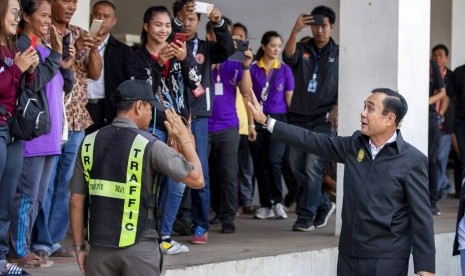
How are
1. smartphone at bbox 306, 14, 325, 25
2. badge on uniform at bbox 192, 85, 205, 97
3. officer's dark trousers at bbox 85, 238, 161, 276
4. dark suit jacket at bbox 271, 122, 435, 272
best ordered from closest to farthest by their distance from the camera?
officer's dark trousers at bbox 85, 238, 161, 276, dark suit jacket at bbox 271, 122, 435, 272, badge on uniform at bbox 192, 85, 205, 97, smartphone at bbox 306, 14, 325, 25

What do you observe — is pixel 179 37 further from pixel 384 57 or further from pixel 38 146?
pixel 384 57

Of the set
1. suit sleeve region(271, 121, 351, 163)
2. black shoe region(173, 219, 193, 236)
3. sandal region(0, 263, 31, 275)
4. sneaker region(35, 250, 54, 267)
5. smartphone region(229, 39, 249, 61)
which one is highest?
smartphone region(229, 39, 249, 61)

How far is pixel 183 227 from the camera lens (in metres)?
8.66

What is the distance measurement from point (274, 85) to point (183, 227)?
2.47 m

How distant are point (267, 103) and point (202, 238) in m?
2.70

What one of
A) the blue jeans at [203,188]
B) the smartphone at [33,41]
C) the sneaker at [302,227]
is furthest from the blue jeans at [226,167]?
the smartphone at [33,41]

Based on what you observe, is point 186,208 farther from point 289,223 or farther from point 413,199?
point 413,199

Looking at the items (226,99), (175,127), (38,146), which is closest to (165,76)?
(38,146)

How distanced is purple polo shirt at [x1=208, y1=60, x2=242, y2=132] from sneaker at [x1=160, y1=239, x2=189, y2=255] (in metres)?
1.64

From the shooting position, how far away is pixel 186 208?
873 cm

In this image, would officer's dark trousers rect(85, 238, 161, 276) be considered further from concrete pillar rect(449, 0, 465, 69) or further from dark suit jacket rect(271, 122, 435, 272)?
concrete pillar rect(449, 0, 465, 69)

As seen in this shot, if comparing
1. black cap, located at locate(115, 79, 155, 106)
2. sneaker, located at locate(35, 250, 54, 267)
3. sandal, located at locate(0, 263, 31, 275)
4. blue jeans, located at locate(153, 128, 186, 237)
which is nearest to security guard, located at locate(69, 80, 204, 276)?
black cap, located at locate(115, 79, 155, 106)

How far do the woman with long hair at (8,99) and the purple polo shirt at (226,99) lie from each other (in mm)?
2696

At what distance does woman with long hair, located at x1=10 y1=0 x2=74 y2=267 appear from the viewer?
6.74 metres
